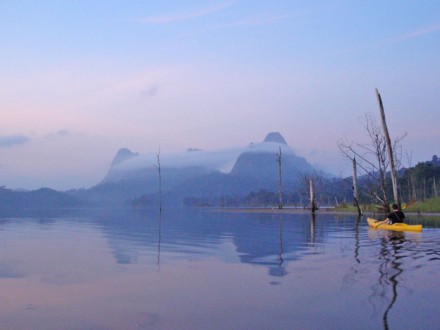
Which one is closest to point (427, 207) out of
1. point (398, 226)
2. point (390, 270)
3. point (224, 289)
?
point (398, 226)

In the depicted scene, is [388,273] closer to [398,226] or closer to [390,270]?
[390,270]

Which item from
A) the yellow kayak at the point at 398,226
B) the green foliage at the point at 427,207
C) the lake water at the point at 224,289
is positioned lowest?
the lake water at the point at 224,289

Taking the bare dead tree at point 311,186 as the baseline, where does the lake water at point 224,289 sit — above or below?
below

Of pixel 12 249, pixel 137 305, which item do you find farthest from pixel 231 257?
pixel 12 249

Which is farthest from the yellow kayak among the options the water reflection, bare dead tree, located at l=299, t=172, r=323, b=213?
bare dead tree, located at l=299, t=172, r=323, b=213

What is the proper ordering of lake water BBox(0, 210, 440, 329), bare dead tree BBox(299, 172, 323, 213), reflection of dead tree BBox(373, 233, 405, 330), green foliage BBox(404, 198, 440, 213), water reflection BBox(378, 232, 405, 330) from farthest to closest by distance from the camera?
bare dead tree BBox(299, 172, 323, 213)
green foliage BBox(404, 198, 440, 213)
water reflection BBox(378, 232, 405, 330)
reflection of dead tree BBox(373, 233, 405, 330)
lake water BBox(0, 210, 440, 329)

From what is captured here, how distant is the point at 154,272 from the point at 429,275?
272 inches

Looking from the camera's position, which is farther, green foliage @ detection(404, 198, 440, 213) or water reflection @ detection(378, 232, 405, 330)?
green foliage @ detection(404, 198, 440, 213)

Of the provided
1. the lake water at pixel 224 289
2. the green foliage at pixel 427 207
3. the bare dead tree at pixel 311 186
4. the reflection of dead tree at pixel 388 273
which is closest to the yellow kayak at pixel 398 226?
the reflection of dead tree at pixel 388 273

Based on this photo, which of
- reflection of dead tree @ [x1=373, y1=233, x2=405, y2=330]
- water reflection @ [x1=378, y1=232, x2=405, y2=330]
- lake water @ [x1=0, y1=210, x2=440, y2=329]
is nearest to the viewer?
lake water @ [x1=0, y1=210, x2=440, y2=329]

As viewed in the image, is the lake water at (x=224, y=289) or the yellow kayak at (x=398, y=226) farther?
the yellow kayak at (x=398, y=226)

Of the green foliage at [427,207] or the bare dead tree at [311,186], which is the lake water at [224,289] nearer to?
the green foliage at [427,207]

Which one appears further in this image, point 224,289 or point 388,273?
point 388,273

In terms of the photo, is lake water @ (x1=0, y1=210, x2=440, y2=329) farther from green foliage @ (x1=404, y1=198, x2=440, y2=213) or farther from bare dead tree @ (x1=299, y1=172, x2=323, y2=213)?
bare dead tree @ (x1=299, y1=172, x2=323, y2=213)
